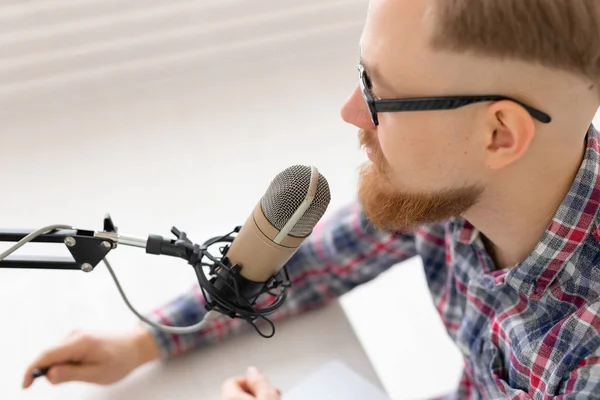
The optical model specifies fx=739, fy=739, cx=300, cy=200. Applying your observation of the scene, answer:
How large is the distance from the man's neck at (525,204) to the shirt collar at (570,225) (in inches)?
0.6

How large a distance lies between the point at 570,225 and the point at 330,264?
1.42ft

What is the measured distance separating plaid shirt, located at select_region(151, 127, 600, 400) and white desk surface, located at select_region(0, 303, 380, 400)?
3cm

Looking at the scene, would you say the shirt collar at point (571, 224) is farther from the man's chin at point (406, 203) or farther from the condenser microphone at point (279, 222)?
the condenser microphone at point (279, 222)

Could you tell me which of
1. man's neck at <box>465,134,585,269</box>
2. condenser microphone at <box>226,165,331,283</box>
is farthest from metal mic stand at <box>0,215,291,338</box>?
man's neck at <box>465,134,585,269</box>

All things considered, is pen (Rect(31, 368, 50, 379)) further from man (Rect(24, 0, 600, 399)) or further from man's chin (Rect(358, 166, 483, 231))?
man's chin (Rect(358, 166, 483, 231))

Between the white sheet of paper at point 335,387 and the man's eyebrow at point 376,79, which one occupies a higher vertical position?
the man's eyebrow at point 376,79

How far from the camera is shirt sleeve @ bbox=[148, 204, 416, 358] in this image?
121cm

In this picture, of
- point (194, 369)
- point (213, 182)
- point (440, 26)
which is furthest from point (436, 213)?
point (213, 182)

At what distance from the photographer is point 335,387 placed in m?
1.14

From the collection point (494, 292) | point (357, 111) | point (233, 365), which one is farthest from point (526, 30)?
point (233, 365)

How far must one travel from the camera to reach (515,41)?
0.82 metres

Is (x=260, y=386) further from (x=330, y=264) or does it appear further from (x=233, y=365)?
(x=330, y=264)

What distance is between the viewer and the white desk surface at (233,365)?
44.8 inches

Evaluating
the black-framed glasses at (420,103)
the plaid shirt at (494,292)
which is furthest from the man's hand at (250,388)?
the black-framed glasses at (420,103)
